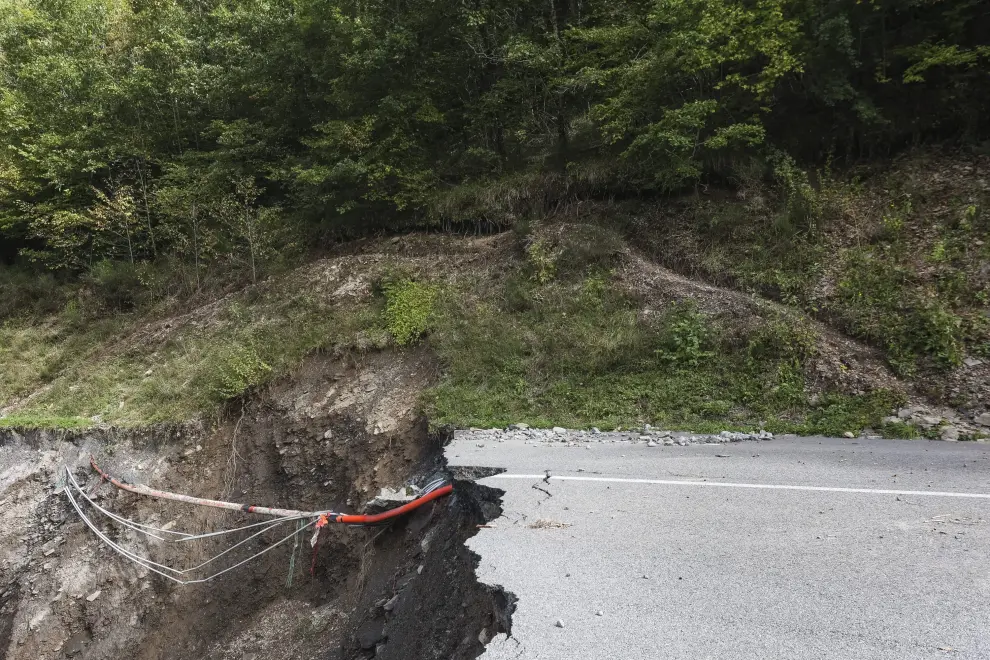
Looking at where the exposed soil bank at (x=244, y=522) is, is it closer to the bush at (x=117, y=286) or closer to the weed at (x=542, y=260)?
the weed at (x=542, y=260)

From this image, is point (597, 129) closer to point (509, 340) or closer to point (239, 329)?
point (509, 340)

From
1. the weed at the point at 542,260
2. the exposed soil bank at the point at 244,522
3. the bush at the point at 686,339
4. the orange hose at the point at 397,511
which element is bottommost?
the exposed soil bank at the point at 244,522

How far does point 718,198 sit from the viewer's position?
11289mm

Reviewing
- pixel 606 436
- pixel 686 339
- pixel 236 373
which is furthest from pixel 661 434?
pixel 236 373

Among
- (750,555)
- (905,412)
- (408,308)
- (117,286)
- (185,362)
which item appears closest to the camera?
(750,555)

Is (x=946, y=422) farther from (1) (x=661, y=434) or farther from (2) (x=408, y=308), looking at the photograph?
(2) (x=408, y=308)

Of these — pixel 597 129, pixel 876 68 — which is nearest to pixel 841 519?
pixel 876 68

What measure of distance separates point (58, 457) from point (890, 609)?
40.0 ft

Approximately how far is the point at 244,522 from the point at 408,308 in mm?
4895

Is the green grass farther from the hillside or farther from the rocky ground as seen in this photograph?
the rocky ground

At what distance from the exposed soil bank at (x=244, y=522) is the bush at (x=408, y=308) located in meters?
0.54

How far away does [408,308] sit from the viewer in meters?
11.3

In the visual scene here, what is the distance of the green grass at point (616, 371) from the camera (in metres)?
7.89

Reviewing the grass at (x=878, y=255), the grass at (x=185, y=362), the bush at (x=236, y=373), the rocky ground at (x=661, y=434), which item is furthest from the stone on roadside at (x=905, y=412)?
the bush at (x=236, y=373)
